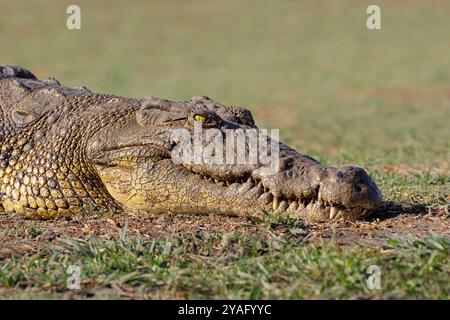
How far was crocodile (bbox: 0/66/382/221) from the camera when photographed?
5.49m

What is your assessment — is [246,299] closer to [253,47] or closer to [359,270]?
[359,270]

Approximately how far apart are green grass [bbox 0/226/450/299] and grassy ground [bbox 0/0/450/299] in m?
0.01

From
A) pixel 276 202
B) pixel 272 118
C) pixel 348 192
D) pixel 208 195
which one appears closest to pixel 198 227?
pixel 208 195

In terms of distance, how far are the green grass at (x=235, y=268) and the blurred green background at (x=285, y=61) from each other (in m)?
4.11

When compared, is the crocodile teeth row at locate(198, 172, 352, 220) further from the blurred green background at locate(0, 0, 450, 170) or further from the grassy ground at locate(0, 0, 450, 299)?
the blurred green background at locate(0, 0, 450, 170)

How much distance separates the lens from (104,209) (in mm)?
6277

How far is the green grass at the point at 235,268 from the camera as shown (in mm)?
4328

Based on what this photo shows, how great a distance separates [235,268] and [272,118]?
10.7 m

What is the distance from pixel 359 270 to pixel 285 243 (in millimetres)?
702

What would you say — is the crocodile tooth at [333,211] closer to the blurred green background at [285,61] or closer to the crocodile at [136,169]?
the crocodile at [136,169]

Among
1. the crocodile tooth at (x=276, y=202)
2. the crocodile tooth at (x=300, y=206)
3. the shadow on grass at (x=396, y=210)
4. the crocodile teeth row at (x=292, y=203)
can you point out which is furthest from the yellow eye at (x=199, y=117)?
the shadow on grass at (x=396, y=210)

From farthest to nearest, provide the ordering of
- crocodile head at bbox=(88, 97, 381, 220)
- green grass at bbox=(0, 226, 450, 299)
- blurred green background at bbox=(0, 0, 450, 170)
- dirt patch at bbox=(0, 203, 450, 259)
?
1. blurred green background at bbox=(0, 0, 450, 170)
2. crocodile head at bbox=(88, 97, 381, 220)
3. dirt patch at bbox=(0, 203, 450, 259)
4. green grass at bbox=(0, 226, 450, 299)

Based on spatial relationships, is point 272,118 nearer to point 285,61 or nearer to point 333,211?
point 285,61

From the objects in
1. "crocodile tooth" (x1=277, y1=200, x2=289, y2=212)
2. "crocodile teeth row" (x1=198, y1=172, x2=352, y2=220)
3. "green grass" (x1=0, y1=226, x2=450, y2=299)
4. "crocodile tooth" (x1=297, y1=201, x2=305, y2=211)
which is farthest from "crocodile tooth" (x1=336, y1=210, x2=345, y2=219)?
"green grass" (x1=0, y1=226, x2=450, y2=299)
